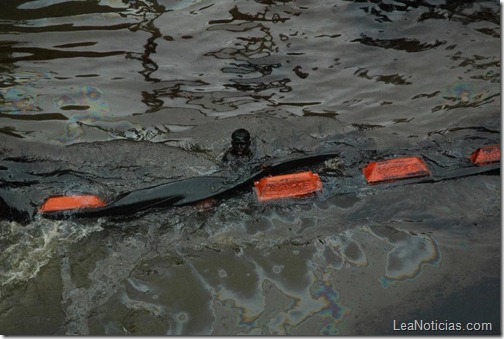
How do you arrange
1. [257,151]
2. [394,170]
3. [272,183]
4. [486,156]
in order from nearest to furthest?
[272,183]
[394,170]
[486,156]
[257,151]

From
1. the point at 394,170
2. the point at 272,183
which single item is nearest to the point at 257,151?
the point at 272,183

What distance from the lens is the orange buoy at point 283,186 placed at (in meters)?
4.81

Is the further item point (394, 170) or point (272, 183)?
point (394, 170)

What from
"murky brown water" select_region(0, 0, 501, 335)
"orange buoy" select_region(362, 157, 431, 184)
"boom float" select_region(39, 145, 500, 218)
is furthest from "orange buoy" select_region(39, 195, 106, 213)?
"orange buoy" select_region(362, 157, 431, 184)

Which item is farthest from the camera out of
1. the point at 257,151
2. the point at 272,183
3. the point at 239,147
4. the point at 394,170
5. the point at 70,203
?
the point at 257,151

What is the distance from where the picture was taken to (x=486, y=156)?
514 centimetres

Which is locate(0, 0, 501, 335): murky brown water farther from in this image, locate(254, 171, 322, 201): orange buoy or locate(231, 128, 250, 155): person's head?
locate(231, 128, 250, 155): person's head

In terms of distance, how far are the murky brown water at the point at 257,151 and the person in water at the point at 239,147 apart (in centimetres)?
31

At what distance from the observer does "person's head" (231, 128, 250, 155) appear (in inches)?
190

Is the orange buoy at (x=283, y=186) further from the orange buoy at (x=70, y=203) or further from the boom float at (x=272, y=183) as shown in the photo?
the orange buoy at (x=70, y=203)

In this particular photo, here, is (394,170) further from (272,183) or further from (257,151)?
(257,151)

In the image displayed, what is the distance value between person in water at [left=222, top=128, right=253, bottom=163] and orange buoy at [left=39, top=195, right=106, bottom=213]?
1.24m

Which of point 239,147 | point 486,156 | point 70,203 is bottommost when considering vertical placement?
point 70,203

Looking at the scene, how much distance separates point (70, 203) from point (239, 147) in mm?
1558
